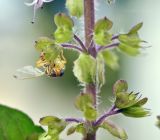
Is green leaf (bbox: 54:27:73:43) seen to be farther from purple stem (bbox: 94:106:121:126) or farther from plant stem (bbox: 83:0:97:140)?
purple stem (bbox: 94:106:121:126)

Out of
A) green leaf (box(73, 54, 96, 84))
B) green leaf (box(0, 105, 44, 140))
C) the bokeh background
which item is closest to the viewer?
green leaf (box(73, 54, 96, 84))

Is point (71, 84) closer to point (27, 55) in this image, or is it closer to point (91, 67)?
point (27, 55)

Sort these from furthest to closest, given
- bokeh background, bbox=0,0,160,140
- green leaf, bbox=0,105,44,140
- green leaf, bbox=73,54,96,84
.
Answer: bokeh background, bbox=0,0,160,140, green leaf, bbox=0,105,44,140, green leaf, bbox=73,54,96,84

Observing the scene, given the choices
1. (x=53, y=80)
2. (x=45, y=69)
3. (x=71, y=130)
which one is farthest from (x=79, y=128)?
(x=53, y=80)

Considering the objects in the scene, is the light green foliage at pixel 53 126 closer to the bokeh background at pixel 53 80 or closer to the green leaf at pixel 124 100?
the green leaf at pixel 124 100

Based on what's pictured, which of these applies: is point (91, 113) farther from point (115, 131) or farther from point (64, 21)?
point (64, 21)

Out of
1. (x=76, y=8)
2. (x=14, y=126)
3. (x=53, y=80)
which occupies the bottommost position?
(x=53, y=80)

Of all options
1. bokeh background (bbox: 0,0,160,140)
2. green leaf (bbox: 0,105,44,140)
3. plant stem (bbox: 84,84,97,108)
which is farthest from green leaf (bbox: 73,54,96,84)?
bokeh background (bbox: 0,0,160,140)
